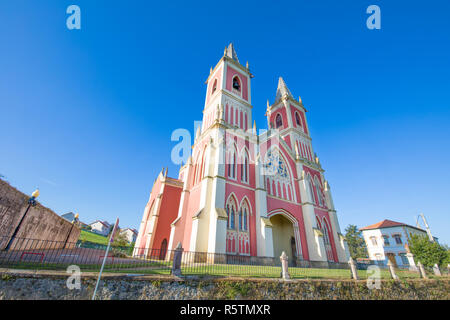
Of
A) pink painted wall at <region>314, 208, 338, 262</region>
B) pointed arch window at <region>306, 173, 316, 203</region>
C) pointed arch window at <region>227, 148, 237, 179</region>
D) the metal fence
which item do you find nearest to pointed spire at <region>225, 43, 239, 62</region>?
pointed arch window at <region>227, 148, 237, 179</region>

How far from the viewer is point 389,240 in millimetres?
34344

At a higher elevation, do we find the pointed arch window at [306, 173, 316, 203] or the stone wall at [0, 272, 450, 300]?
the pointed arch window at [306, 173, 316, 203]

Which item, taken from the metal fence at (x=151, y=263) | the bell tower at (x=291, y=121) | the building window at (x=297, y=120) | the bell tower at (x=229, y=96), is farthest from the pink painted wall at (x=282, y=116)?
the metal fence at (x=151, y=263)

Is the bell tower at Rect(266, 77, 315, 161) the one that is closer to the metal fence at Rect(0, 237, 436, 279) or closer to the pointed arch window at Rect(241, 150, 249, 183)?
the pointed arch window at Rect(241, 150, 249, 183)

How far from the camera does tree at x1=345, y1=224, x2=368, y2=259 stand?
144 ft

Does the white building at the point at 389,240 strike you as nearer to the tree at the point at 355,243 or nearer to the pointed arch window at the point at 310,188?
the tree at the point at 355,243

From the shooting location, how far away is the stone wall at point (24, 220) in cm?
820

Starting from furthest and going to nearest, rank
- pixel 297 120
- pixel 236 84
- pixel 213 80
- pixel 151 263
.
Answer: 1. pixel 297 120
2. pixel 213 80
3. pixel 236 84
4. pixel 151 263

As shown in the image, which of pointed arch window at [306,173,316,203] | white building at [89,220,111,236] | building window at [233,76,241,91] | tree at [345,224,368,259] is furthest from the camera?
white building at [89,220,111,236]

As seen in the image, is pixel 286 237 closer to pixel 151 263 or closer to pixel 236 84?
pixel 151 263

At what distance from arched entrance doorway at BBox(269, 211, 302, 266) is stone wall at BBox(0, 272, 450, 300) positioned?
31.6 ft

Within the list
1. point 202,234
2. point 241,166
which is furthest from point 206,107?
point 202,234

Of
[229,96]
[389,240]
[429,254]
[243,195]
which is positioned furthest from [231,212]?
[389,240]

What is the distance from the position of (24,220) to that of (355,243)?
58.4 metres
